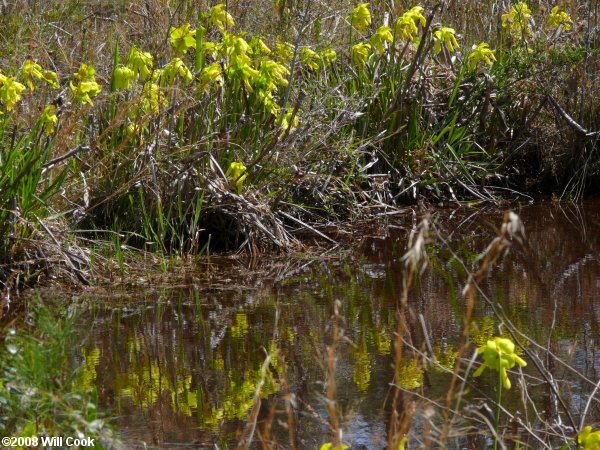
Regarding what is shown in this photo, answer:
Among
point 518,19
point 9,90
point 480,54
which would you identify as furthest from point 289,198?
point 518,19

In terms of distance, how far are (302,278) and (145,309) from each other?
0.86 metres

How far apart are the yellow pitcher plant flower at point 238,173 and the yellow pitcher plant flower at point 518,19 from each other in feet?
7.78

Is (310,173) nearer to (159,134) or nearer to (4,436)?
(159,134)

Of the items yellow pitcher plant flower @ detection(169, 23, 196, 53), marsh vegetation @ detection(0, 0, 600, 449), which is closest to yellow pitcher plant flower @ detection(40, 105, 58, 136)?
marsh vegetation @ detection(0, 0, 600, 449)

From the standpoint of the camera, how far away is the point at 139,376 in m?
3.34

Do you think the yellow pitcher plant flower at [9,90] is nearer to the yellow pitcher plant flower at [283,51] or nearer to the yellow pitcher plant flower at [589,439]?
the yellow pitcher plant flower at [283,51]

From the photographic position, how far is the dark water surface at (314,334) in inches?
115

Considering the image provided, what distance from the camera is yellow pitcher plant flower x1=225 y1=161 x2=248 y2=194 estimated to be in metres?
4.97

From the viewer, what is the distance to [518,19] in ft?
21.3

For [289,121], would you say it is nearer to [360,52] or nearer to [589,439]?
[360,52]

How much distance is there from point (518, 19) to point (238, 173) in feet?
8.21

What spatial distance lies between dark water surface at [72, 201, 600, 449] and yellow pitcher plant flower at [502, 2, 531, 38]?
59.5 inches

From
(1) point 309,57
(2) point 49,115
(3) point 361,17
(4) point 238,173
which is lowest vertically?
(4) point 238,173

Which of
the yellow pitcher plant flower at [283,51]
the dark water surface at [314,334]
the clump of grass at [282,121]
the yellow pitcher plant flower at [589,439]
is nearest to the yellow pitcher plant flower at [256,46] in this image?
the clump of grass at [282,121]
